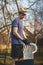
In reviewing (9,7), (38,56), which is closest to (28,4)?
(9,7)

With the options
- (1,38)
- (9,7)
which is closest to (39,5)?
(9,7)

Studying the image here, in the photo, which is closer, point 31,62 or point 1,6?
point 31,62

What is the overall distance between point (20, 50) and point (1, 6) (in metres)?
10.5

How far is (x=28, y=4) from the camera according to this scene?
1550 cm

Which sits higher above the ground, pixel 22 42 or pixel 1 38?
pixel 22 42

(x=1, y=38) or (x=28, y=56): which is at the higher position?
(x=28, y=56)

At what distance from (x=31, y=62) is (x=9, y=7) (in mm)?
10540

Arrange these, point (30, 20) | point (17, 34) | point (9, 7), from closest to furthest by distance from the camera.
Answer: point (17, 34) → point (9, 7) → point (30, 20)

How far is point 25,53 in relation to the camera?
202 inches

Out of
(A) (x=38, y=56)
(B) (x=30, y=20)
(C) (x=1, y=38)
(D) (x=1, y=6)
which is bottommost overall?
(A) (x=38, y=56)

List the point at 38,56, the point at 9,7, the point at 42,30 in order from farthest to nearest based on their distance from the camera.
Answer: the point at 38,56
the point at 42,30
the point at 9,7

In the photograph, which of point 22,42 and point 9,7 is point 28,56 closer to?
point 22,42

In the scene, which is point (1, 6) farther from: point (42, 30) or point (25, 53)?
point (25, 53)

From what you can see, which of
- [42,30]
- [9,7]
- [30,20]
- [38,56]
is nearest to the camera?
[9,7]
